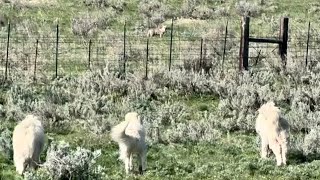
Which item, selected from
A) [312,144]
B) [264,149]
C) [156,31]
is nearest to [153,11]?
[156,31]

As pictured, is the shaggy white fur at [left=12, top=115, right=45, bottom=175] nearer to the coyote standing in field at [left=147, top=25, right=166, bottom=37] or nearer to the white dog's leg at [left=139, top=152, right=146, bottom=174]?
the white dog's leg at [left=139, top=152, right=146, bottom=174]

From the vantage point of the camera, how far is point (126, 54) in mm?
21438

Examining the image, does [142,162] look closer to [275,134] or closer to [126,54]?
[275,134]

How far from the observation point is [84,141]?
39.5 feet

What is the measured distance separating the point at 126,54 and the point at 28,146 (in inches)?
484

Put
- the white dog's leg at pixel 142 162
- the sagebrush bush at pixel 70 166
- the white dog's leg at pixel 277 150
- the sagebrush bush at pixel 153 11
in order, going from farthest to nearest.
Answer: the sagebrush bush at pixel 153 11
the white dog's leg at pixel 277 150
the white dog's leg at pixel 142 162
the sagebrush bush at pixel 70 166

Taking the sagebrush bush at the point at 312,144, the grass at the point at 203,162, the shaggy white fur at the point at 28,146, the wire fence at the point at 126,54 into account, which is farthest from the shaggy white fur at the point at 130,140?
the wire fence at the point at 126,54

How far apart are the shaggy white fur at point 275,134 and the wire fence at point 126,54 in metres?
7.87

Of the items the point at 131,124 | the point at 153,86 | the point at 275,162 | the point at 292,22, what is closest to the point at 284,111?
the point at 153,86

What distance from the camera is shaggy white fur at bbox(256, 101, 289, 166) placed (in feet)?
35.3

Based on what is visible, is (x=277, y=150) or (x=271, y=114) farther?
(x=271, y=114)

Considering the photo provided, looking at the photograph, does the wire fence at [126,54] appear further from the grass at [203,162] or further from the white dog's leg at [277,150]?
the white dog's leg at [277,150]

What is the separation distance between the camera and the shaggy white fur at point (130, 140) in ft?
31.4

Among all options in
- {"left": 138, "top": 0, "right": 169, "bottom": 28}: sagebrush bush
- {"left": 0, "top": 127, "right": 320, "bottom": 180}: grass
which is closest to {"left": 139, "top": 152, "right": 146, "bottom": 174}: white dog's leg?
{"left": 0, "top": 127, "right": 320, "bottom": 180}: grass
